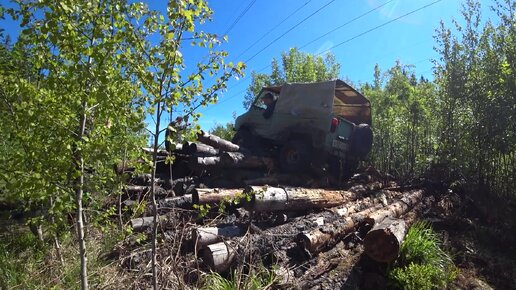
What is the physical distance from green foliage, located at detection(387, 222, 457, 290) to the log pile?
0.22m

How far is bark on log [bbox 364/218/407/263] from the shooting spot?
489 centimetres

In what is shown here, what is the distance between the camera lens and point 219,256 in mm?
4637

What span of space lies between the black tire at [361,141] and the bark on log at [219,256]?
5746 mm

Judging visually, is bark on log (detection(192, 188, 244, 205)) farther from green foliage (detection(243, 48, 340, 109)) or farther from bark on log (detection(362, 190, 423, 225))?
green foliage (detection(243, 48, 340, 109))

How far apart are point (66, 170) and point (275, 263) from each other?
316 centimetres

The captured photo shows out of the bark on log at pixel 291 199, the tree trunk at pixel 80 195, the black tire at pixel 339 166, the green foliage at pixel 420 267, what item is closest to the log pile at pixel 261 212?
the bark on log at pixel 291 199

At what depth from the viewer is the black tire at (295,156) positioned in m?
9.12

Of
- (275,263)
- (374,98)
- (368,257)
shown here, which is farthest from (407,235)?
(374,98)

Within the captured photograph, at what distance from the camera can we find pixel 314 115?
8.85 metres

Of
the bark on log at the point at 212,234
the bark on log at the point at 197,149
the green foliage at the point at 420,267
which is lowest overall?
the green foliage at the point at 420,267

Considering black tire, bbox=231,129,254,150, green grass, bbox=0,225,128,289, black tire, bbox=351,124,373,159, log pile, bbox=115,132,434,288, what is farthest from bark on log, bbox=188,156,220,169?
black tire, bbox=351,124,373,159

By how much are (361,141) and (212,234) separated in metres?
6.00

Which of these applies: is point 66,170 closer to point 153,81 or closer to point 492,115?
point 153,81

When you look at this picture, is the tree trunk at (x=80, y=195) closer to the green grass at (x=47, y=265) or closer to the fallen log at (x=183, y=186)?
the green grass at (x=47, y=265)
